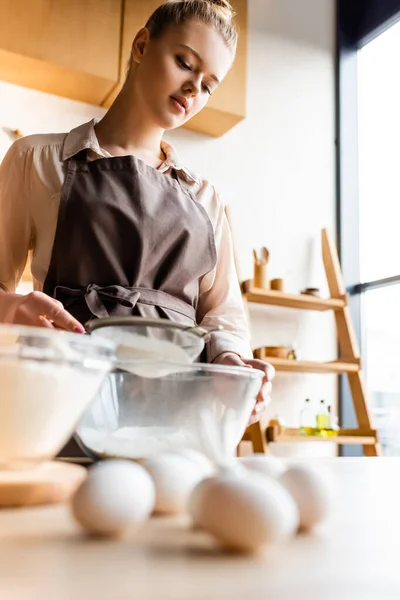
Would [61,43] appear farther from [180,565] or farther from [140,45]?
[180,565]

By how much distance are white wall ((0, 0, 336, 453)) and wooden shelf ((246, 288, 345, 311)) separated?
96 mm

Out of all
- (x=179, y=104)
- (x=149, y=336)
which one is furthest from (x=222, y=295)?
(x=149, y=336)

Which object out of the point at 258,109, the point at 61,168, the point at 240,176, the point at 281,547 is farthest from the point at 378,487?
the point at 258,109

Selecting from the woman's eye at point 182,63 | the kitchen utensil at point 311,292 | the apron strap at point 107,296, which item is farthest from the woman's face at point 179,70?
the kitchen utensil at point 311,292

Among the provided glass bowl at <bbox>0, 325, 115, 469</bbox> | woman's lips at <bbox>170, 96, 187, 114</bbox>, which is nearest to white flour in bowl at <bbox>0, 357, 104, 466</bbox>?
glass bowl at <bbox>0, 325, 115, 469</bbox>

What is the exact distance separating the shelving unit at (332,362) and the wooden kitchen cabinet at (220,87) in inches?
27.5

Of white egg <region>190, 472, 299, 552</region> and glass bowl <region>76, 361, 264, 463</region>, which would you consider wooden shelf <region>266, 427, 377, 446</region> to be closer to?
glass bowl <region>76, 361, 264, 463</region>

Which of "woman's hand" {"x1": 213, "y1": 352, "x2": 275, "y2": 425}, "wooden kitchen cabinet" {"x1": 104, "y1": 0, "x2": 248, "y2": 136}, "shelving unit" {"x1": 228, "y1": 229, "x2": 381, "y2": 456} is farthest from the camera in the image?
"shelving unit" {"x1": 228, "y1": 229, "x2": 381, "y2": 456}

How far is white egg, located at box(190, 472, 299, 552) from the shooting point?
0.84 ft

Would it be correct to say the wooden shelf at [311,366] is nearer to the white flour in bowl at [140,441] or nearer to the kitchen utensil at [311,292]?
the kitchen utensil at [311,292]

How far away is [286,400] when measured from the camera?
2.69 metres

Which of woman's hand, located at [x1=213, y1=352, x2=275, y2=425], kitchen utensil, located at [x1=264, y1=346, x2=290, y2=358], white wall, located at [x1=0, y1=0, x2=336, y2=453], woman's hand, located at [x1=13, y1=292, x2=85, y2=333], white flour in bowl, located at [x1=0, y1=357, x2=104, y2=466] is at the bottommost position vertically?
white flour in bowl, located at [x1=0, y1=357, x2=104, y2=466]

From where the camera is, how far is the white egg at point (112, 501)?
279 mm

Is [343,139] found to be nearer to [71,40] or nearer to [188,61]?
[71,40]
